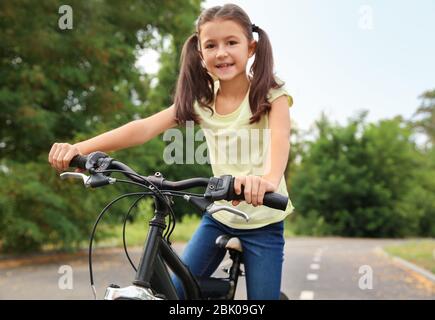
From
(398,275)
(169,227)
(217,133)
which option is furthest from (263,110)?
(398,275)

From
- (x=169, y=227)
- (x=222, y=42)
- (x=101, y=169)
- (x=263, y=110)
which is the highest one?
(x=222, y=42)

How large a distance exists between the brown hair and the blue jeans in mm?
476

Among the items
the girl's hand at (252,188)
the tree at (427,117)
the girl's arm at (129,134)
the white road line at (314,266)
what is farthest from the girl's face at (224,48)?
the tree at (427,117)

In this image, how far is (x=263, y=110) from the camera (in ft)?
8.46

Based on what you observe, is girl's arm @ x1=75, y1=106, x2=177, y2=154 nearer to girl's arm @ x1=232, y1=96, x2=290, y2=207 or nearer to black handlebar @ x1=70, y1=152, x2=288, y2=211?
black handlebar @ x1=70, y1=152, x2=288, y2=211

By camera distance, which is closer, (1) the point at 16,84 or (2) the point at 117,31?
(1) the point at 16,84

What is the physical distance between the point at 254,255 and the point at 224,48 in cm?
86

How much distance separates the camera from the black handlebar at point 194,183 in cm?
194

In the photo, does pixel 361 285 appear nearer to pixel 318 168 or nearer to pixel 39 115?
pixel 39 115

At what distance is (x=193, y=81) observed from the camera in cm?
277

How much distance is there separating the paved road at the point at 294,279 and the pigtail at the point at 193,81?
5.91 metres

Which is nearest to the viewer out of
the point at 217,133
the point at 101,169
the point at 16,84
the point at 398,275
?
the point at 101,169

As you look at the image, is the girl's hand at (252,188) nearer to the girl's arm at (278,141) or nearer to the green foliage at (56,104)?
the girl's arm at (278,141)

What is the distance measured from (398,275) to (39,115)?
7.78 meters
